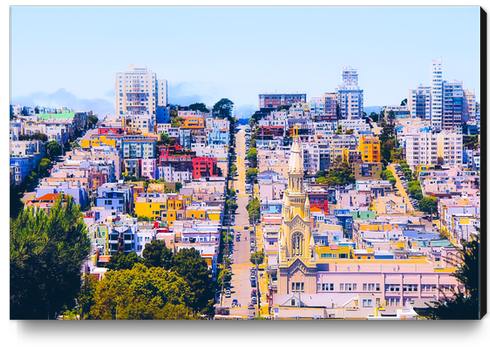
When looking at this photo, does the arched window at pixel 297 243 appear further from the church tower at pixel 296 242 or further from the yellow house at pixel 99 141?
the yellow house at pixel 99 141

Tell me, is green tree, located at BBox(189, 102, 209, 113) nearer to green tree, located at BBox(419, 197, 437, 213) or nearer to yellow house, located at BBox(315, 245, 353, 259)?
green tree, located at BBox(419, 197, 437, 213)

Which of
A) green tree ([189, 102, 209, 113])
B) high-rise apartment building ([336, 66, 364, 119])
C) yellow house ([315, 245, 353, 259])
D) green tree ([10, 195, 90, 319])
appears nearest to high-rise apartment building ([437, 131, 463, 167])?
high-rise apartment building ([336, 66, 364, 119])

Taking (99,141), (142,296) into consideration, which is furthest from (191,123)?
(142,296)

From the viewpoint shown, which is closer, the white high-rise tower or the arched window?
the arched window

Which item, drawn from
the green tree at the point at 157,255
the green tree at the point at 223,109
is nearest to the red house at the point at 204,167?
the green tree at the point at 223,109

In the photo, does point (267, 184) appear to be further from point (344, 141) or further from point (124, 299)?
point (124, 299)
